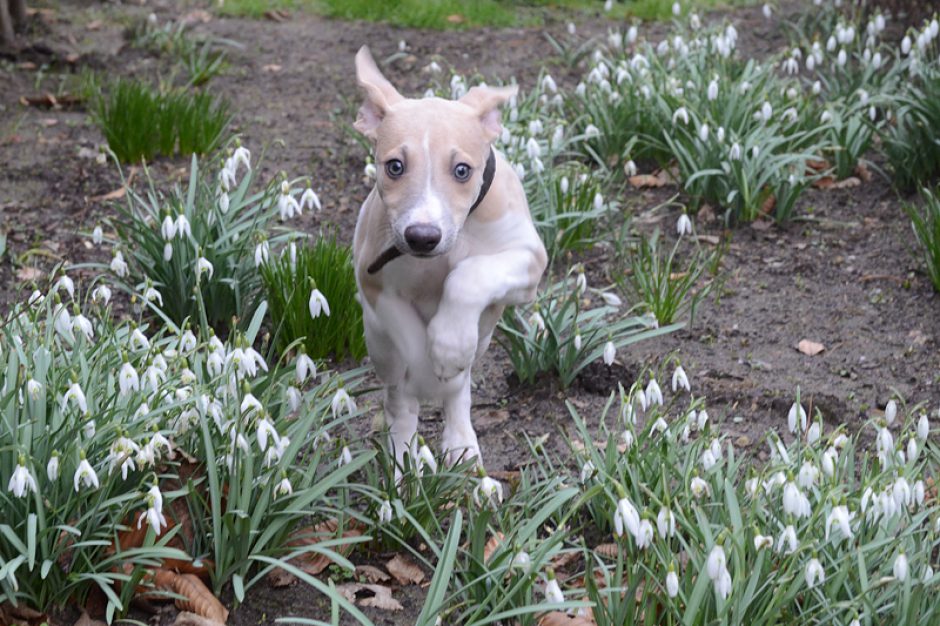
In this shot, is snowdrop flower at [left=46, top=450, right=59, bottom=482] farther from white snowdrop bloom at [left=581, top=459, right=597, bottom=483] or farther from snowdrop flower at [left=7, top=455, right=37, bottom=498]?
white snowdrop bloom at [left=581, top=459, right=597, bottom=483]

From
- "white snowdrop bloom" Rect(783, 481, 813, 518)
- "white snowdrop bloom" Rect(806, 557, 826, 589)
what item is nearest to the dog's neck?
"white snowdrop bloom" Rect(783, 481, 813, 518)

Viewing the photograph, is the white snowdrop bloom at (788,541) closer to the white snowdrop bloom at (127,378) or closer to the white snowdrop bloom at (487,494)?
the white snowdrop bloom at (487,494)

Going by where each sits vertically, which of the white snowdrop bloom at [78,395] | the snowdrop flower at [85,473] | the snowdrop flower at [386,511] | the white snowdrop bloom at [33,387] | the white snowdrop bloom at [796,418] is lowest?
the snowdrop flower at [386,511]

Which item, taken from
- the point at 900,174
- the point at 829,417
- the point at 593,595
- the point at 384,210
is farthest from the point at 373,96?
the point at 900,174

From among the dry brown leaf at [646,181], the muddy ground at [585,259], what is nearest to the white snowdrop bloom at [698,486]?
the muddy ground at [585,259]

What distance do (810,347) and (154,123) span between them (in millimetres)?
3471

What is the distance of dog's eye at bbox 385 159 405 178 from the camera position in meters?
3.27

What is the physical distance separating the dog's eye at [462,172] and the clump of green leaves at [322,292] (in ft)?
5.13

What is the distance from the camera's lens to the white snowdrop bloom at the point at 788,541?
2.98 m

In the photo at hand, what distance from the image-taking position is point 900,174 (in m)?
6.56

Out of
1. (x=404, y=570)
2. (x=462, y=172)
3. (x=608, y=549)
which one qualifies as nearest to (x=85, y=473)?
(x=404, y=570)

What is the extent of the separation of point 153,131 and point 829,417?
375cm

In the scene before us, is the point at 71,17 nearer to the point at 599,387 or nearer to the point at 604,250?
the point at 604,250

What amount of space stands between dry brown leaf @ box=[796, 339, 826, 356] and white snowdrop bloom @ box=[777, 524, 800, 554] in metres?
2.17
